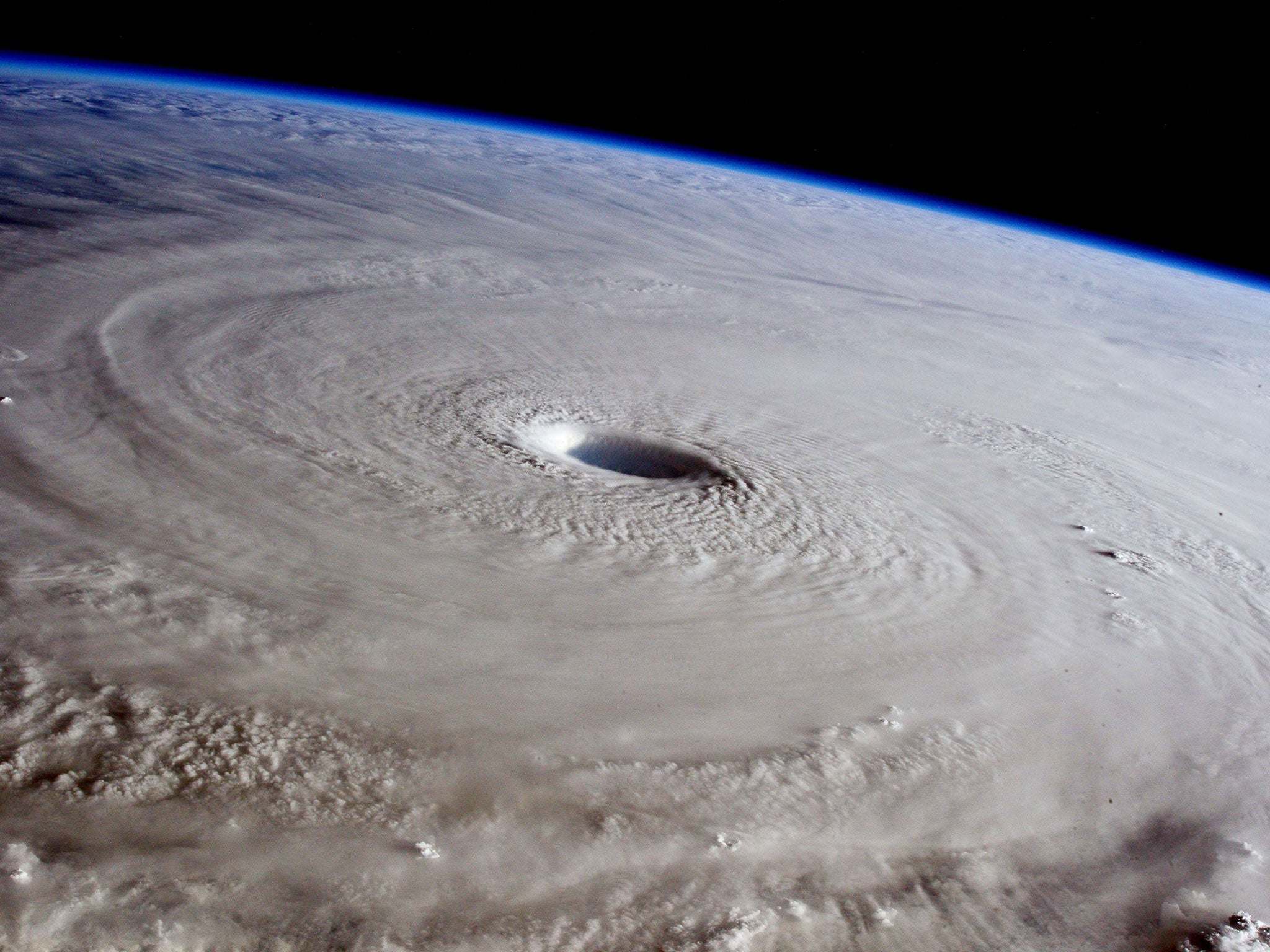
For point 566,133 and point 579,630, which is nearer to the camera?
point 579,630

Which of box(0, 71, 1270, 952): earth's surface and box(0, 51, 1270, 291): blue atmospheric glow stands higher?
box(0, 51, 1270, 291): blue atmospheric glow

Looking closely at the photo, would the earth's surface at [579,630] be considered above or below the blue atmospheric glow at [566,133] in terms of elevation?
below

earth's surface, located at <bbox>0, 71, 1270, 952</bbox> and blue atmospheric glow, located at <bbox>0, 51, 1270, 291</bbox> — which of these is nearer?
earth's surface, located at <bbox>0, 71, 1270, 952</bbox>

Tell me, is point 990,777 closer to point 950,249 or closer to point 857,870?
point 857,870

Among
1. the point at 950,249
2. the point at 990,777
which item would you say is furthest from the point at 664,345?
the point at 950,249

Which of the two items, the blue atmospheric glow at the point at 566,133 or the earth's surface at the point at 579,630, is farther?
the blue atmospheric glow at the point at 566,133
